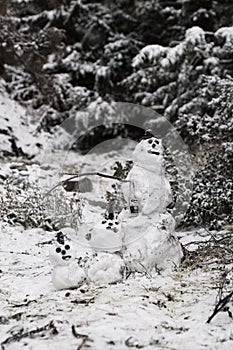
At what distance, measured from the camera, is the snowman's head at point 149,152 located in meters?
4.37

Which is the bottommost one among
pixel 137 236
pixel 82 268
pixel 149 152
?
pixel 82 268

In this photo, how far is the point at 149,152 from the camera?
4367mm

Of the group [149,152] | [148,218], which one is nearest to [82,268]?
[148,218]

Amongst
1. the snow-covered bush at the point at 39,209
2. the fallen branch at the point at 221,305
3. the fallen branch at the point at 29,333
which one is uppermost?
the fallen branch at the point at 221,305

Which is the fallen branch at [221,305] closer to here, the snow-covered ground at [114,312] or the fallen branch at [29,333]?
the snow-covered ground at [114,312]

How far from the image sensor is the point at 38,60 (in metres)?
9.51

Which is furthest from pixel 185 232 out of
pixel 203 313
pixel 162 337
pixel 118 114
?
pixel 118 114

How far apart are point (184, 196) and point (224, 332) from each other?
3007 mm

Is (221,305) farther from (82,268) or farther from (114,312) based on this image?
(82,268)

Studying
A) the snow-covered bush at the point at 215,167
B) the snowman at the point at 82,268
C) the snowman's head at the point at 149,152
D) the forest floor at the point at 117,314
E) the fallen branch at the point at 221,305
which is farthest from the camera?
the snow-covered bush at the point at 215,167

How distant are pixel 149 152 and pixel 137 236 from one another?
2.25ft

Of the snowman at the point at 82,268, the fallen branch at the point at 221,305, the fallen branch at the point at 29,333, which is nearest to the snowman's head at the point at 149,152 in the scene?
the snowman at the point at 82,268

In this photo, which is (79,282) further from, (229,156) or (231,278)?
(229,156)

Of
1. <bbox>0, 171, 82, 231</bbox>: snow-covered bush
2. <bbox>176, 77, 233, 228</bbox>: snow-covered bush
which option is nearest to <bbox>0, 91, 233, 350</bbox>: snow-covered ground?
<bbox>0, 171, 82, 231</bbox>: snow-covered bush
